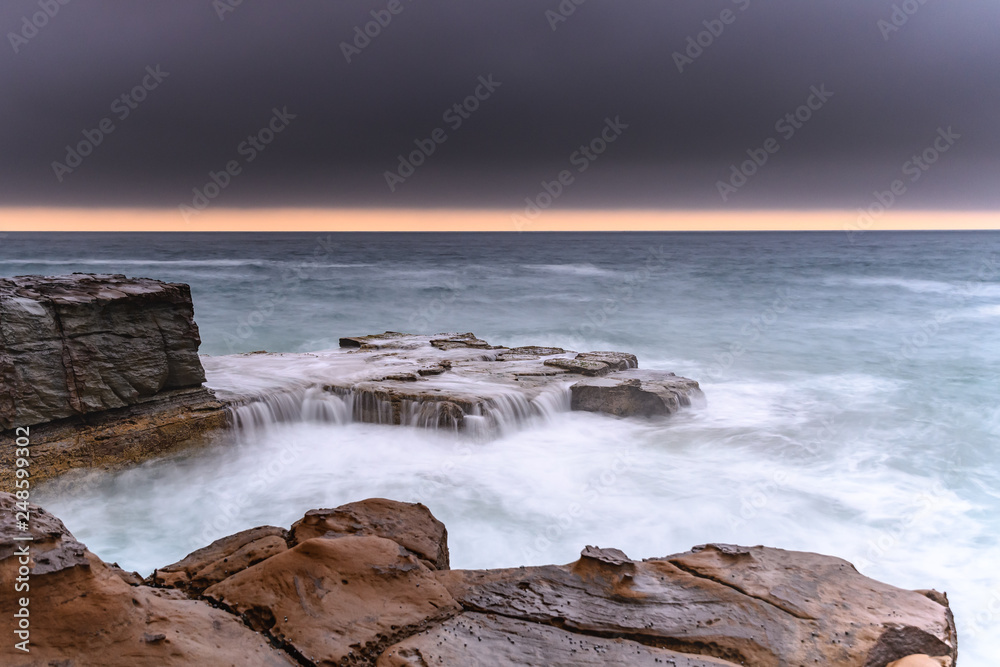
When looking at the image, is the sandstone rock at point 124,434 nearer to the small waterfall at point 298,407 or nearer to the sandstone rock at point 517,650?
the small waterfall at point 298,407

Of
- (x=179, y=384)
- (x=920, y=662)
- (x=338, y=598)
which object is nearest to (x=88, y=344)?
(x=179, y=384)

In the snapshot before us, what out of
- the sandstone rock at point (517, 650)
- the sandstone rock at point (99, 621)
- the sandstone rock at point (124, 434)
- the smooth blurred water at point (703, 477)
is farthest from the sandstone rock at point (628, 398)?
the sandstone rock at point (99, 621)

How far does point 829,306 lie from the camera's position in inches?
998

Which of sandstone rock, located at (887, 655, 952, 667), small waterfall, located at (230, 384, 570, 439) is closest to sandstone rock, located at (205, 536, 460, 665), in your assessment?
sandstone rock, located at (887, 655, 952, 667)

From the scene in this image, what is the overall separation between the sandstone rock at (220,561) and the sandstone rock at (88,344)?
4.15 metres

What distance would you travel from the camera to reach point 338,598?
3.01m

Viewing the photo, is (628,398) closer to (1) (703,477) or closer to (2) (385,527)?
(1) (703,477)

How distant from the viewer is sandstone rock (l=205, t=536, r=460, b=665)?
2766mm

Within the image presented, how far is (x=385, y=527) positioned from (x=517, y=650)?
4.58 ft

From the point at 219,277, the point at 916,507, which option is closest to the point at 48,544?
the point at 916,507

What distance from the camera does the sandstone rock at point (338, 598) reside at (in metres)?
2.77

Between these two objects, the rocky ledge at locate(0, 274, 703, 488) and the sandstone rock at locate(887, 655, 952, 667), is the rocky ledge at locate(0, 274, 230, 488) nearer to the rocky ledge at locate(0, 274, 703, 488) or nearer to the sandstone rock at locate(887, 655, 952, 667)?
the rocky ledge at locate(0, 274, 703, 488)

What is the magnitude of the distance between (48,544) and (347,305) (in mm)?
23602

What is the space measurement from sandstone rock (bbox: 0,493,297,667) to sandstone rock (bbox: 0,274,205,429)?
4.43 metres
